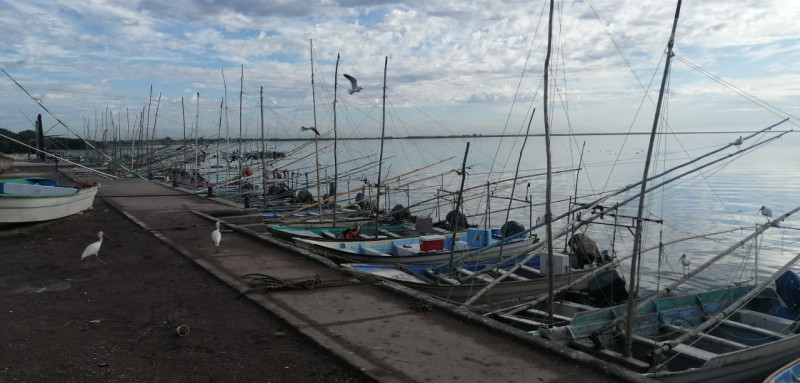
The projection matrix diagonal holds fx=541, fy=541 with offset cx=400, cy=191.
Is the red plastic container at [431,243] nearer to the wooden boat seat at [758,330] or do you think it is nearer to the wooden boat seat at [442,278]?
the wooden boat seat at [442,278]

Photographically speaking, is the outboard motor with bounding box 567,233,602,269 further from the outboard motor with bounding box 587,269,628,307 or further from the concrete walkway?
the concrete walkway

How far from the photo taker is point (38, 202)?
1387 centimetres

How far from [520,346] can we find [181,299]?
4.94m

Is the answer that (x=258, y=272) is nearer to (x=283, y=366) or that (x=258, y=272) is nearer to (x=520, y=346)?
(x=283, y=366)

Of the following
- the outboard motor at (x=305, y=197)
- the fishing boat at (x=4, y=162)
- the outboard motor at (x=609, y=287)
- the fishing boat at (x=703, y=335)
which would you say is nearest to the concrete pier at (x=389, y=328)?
the fishing boat at (x=703, y=335)

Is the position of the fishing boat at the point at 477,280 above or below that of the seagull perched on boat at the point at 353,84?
below

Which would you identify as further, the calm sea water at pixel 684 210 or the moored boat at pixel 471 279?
the calm sea water at pixel 684 210

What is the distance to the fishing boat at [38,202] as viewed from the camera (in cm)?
1310

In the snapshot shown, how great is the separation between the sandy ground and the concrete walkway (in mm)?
313

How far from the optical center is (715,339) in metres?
10.4

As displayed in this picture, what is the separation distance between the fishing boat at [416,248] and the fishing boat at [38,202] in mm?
6527

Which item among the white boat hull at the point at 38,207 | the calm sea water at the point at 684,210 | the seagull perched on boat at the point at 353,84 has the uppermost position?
the seagull perched on boat at the point at 353,84

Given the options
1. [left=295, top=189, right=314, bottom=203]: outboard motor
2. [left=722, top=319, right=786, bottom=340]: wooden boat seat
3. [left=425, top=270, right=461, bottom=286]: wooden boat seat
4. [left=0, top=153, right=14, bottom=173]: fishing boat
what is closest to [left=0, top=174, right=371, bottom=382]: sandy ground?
[left=425, top=270, right=461, bottom=286]: wooden boat seat

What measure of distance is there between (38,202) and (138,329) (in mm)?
9465
